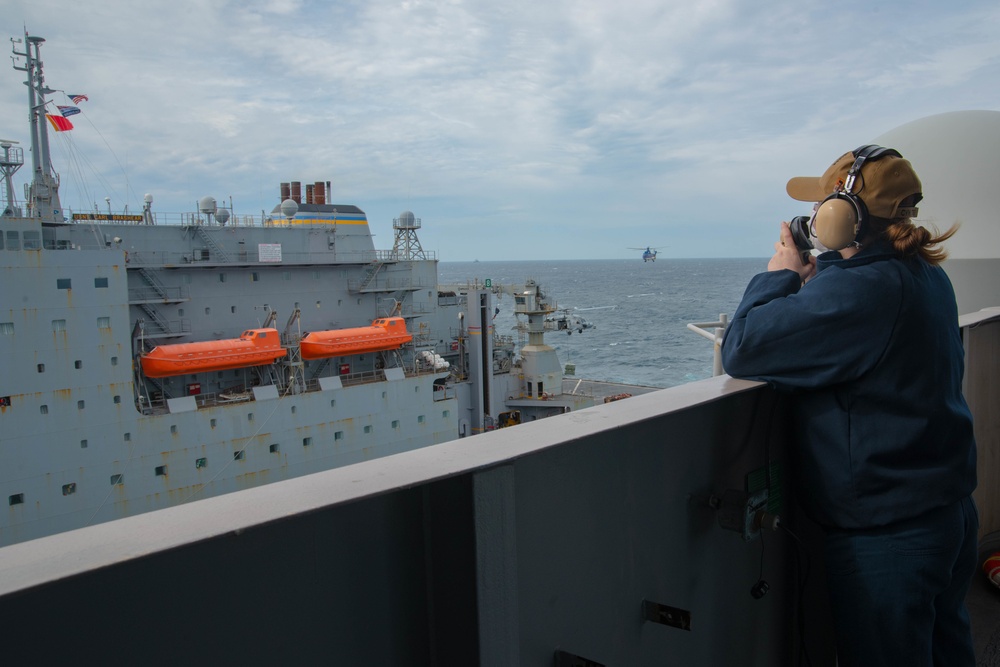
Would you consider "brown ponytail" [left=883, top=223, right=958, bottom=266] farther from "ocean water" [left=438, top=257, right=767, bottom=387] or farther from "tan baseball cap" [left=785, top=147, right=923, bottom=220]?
"ocean water" [left=438, top=257, right=767, bottom=387]

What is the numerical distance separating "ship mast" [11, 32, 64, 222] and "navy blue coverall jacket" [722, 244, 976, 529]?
1752 cm

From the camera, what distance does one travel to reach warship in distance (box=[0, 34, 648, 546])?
13.6 metres

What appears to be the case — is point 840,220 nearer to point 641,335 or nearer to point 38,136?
point 38,136

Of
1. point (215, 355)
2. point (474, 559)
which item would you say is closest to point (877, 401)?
point (474, 559)

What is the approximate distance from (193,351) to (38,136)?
6.76 m

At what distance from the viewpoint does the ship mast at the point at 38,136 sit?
1593 centimetres

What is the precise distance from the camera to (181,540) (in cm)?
90

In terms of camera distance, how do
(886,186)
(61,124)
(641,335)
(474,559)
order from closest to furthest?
(474,559), (886,186), (61,124), (641,335)

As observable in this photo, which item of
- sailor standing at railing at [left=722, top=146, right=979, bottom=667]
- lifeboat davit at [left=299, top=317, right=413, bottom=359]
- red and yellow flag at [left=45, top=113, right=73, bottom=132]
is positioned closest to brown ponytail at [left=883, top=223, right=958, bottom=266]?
sailor standing at railing at [left=722, top=146, right=979, bottom=667]

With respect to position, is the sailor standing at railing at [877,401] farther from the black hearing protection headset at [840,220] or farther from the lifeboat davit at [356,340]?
the lifeboat davit at [356,340]

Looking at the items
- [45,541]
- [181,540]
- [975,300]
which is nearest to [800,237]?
[181,540]

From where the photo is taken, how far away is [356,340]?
18.1 meters

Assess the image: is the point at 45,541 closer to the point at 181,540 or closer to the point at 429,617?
the point at 181,540

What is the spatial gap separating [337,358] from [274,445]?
9.87 ft
